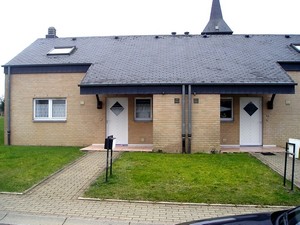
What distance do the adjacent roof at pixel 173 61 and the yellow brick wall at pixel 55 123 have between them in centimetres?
68

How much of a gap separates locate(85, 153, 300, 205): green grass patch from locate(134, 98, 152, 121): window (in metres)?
3.73

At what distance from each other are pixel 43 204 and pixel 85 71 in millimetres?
9241

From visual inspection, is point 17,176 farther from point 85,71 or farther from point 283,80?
point 283,80

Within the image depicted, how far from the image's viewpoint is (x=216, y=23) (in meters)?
29.6

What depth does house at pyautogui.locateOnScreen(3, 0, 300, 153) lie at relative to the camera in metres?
12.0

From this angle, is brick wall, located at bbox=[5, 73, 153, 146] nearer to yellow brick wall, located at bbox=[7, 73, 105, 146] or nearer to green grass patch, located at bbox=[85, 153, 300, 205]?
yellow brick wall, located at bbox=[7, 73, 105, 146]

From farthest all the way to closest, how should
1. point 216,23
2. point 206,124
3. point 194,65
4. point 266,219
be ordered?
point 216,23 → point 194,65 → point 206,124 → point 266,219

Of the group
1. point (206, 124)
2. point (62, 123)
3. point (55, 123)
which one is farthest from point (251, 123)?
point (55, 123)

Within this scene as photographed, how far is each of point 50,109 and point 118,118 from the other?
3376mm

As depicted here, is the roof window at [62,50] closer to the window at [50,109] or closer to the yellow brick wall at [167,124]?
the window at [50,109]

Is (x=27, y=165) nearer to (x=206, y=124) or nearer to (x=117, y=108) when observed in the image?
(x=117, y=108)

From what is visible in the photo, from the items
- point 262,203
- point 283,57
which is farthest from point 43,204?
point 283,57

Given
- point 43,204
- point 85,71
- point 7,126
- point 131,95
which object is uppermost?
point 85,71

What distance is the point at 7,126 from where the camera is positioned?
1430 cm
